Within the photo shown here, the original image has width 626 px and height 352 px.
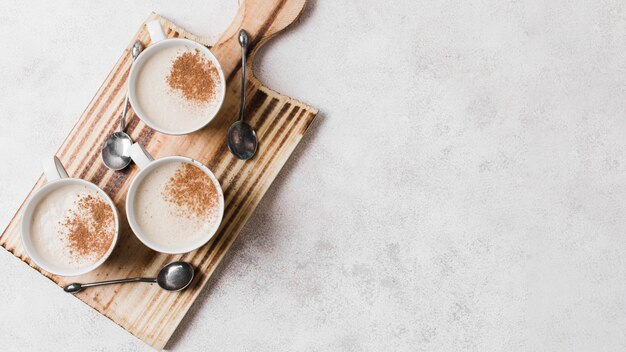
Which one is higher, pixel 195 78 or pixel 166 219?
pixel 195 78

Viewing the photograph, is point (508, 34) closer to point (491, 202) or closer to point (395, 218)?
point (491, 202)

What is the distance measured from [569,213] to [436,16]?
0.63m

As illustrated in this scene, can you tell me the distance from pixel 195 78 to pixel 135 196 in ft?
1.00

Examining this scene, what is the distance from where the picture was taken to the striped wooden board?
1387mm

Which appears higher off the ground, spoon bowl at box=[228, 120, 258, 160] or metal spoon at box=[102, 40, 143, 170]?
spoon bowl at box=[228, 120, 258, 160]

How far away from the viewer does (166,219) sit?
130 cm

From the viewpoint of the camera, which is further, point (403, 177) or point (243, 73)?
point (403, 177)

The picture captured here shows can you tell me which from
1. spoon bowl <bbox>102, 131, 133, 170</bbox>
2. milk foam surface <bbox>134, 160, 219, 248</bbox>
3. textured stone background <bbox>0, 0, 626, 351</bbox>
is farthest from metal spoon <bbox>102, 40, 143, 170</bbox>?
textured stone background <bbox>0, 0, 626, 351</bbox>

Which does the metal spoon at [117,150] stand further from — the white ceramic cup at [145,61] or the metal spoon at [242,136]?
the metal spoon at [242,136]

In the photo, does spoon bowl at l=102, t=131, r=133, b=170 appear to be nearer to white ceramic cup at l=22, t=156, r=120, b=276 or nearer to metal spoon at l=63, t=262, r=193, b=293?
white ceramic cup at l=22, t=156, r=120, b=276

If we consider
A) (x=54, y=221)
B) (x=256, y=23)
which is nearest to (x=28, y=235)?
(x=54, y=221)

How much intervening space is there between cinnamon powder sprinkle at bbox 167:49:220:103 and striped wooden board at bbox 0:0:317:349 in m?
0.08

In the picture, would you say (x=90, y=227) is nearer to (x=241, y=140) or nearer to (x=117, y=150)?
(x=117, y=150)

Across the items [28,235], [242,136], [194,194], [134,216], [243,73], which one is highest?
[243,73]
